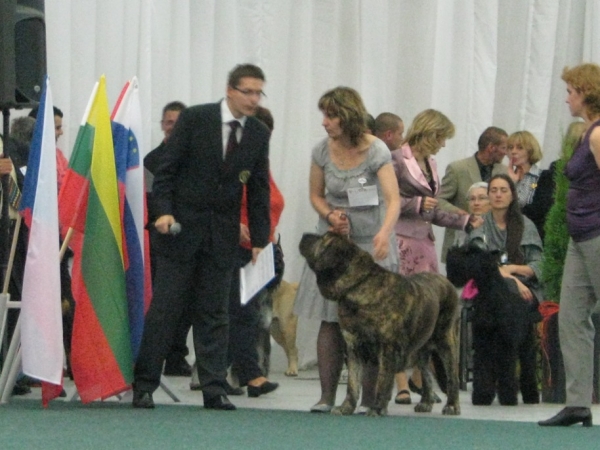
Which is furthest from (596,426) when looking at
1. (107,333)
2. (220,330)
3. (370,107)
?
(370,107)

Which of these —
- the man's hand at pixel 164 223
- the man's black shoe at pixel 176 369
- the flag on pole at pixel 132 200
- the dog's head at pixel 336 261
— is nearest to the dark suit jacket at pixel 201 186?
the man's hand at pixel 164 223

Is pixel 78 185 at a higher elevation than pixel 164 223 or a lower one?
higher

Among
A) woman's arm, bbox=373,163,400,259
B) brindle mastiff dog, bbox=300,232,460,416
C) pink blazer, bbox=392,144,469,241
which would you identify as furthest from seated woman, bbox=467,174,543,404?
brindle mastiff dog, bbox=300,232,460,416

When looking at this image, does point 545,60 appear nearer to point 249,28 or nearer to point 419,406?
point 249,28

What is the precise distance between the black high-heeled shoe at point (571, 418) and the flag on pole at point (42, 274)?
7.71ft

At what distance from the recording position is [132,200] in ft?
25.3

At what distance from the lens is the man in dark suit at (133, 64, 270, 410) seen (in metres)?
7.30

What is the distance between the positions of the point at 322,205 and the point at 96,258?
3.74ft

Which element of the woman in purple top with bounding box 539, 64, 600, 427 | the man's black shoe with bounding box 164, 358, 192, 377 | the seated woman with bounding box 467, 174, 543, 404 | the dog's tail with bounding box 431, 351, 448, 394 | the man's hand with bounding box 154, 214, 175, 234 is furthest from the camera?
the man's black shoe with bounding box 164, 358, 192, 377

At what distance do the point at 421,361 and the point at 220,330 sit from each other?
3.48ft

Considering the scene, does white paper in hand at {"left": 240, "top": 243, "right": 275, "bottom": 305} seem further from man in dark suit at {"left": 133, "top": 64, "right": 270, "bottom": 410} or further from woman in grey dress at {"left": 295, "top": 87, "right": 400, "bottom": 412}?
woman in grey dress at {"left": 295, "top": 87, "right": 400, "bottom": 412}

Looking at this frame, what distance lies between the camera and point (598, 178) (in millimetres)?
6883

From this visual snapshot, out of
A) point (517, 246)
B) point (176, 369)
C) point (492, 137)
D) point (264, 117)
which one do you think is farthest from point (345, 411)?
point (492, 137)

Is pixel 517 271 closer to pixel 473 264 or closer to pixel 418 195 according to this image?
pixel 473 264
